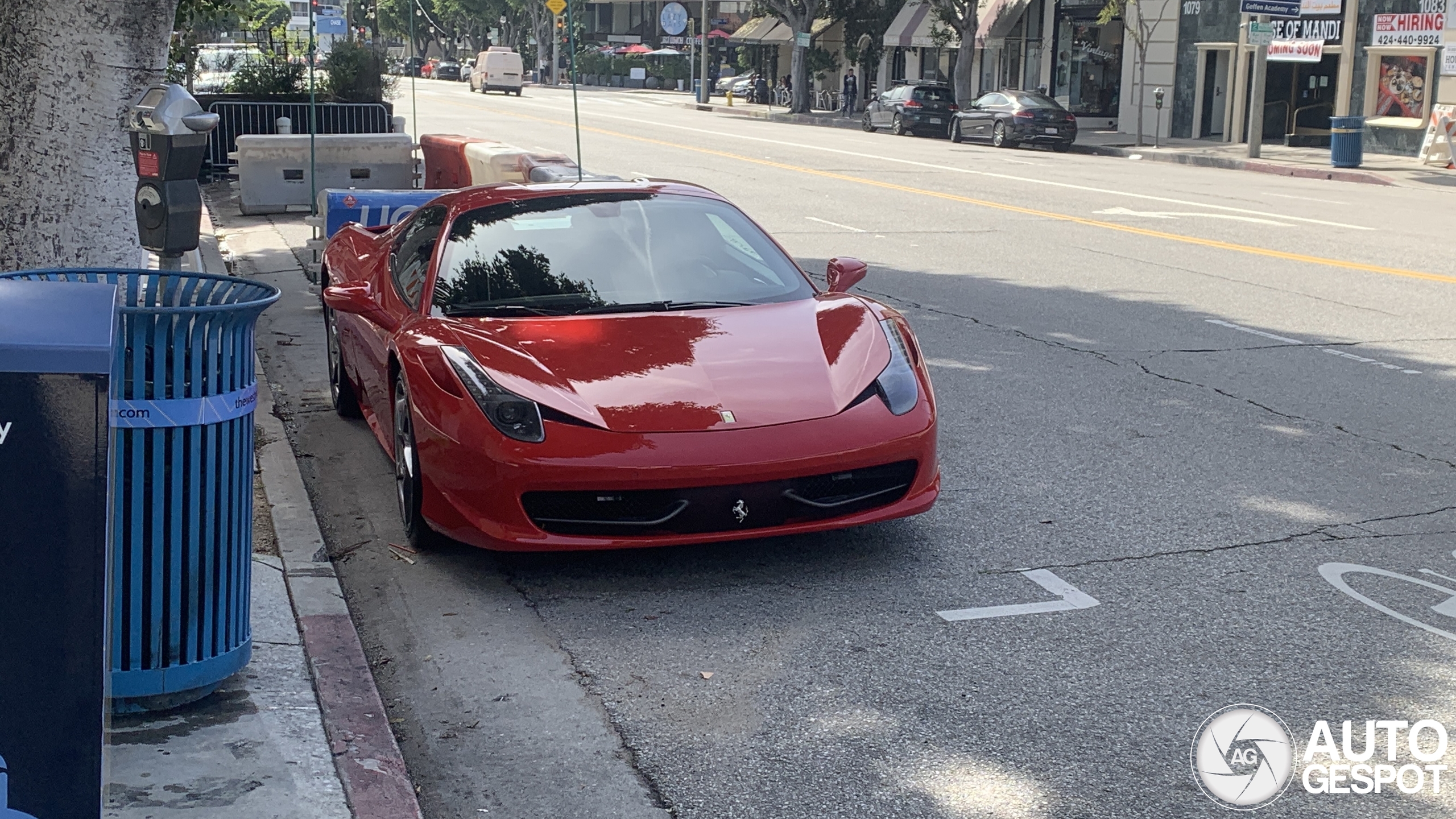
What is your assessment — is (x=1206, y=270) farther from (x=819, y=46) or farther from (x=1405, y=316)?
Answer: (x=819, y=46)

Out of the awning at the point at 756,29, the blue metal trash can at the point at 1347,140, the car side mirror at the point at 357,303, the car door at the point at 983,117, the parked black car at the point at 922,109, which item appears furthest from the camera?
the awning at the point at 756,29

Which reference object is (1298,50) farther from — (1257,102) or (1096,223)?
(1096,223)

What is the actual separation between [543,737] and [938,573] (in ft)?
6.16

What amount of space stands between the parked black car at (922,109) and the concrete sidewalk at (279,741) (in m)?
37.2

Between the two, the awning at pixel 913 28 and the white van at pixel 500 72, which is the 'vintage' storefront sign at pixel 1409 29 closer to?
the awning at pixel 913 28

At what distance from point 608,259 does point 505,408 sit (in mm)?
1396

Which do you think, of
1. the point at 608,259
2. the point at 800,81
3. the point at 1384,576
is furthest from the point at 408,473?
the point at 800,81

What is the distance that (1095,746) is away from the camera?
418cm

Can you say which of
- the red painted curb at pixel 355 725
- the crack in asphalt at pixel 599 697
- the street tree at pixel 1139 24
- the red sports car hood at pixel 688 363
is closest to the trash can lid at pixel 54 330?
the red painted curb at pixel 355 725

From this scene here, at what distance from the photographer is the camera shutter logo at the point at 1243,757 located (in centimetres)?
394

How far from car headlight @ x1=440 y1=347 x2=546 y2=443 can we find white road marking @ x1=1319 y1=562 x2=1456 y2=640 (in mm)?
2830

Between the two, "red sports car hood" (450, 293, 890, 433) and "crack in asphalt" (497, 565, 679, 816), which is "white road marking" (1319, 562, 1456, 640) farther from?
"crack in asphalt" (497, 565, 679, 816)

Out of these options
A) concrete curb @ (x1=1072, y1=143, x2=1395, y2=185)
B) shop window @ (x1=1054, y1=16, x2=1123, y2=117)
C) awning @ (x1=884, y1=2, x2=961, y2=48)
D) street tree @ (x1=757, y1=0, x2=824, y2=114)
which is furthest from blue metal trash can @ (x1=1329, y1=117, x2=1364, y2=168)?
street tree @ (x1=757, y1=0, x2=824, y2=114)

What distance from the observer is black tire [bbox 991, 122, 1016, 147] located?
35500mm
